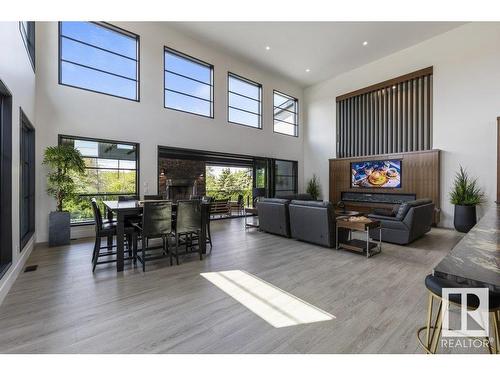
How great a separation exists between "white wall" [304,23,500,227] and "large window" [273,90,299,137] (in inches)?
141

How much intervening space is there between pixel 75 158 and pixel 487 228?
620 cm

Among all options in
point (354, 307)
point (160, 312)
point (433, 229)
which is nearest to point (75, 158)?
point (160, 312)

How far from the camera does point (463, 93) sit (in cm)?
618

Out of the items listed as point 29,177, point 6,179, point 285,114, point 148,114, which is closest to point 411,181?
point 285,114

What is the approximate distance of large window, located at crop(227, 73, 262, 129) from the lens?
314 inches

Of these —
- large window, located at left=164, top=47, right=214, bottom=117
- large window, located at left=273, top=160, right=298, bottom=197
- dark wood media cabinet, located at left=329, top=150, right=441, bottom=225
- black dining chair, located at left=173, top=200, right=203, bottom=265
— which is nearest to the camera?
black dining chair, located at left=173, top=200, right=203, bottom=265

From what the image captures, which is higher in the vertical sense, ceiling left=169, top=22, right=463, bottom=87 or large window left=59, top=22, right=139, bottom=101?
ceiling left=169, top=22, right=463, bottom=87

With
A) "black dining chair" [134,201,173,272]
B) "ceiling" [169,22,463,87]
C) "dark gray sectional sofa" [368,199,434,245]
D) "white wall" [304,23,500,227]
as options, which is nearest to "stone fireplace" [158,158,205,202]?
"ceiling" [169,22,463,87]

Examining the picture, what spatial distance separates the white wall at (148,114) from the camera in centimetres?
482

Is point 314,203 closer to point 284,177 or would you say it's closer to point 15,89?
point 15,89

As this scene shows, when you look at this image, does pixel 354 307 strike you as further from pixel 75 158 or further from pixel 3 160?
pixel 75 158

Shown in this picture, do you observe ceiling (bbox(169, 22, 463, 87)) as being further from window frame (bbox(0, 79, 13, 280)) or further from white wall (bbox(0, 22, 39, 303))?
window frame (bbox(0, 79, 13, 280))

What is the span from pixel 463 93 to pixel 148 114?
27.6 feet

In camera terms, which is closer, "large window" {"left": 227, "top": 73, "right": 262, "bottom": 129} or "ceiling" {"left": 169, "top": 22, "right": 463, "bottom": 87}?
"ceiling" {"left": 169, "top": 22, "right": 463, "bottom": 87}
